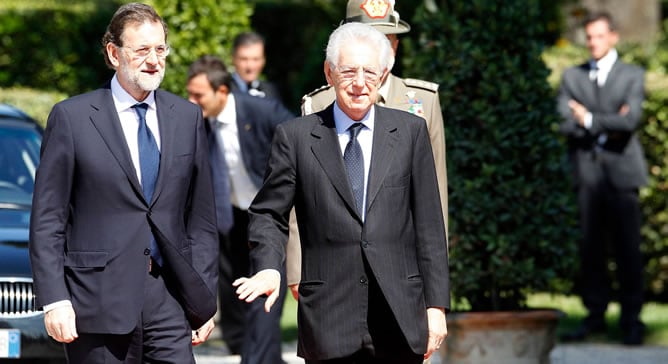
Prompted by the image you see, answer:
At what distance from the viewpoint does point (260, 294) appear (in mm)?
4738

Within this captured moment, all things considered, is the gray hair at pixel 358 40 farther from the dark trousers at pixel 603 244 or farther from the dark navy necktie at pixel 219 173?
the dark trousers at pixel 603 244

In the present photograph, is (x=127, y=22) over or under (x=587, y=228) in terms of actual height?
over

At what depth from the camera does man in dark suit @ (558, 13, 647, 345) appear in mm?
9930

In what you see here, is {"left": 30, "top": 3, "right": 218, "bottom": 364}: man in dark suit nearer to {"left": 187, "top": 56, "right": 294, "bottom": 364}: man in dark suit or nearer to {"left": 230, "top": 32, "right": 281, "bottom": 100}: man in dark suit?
{"left": 187, "top": 56, "right": 294, "bottom": 364}: man in dark suit

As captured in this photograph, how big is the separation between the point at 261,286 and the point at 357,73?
0.85 meters

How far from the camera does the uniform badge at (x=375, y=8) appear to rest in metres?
6.16

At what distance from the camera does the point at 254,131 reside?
26.8ft

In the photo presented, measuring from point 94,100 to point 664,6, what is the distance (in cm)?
1641

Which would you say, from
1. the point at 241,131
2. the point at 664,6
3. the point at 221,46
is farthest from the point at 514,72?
the point at 664,6

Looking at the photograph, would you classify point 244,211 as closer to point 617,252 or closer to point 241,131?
point 241,131

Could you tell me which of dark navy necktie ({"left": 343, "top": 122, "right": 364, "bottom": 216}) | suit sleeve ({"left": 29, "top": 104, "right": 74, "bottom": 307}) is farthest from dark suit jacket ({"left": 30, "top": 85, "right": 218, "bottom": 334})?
dark navy necktie ({"left": 343, "top": 122, "right": 364, "bottom": 216})

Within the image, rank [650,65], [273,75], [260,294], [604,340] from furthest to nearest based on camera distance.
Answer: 1. [273,75]
2. [650,65]
3. [604,340]
4. [260,294]

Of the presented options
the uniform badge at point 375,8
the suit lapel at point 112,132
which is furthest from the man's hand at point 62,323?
the uniform badge at point 375,8

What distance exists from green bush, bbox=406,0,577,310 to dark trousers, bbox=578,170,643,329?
185cm
